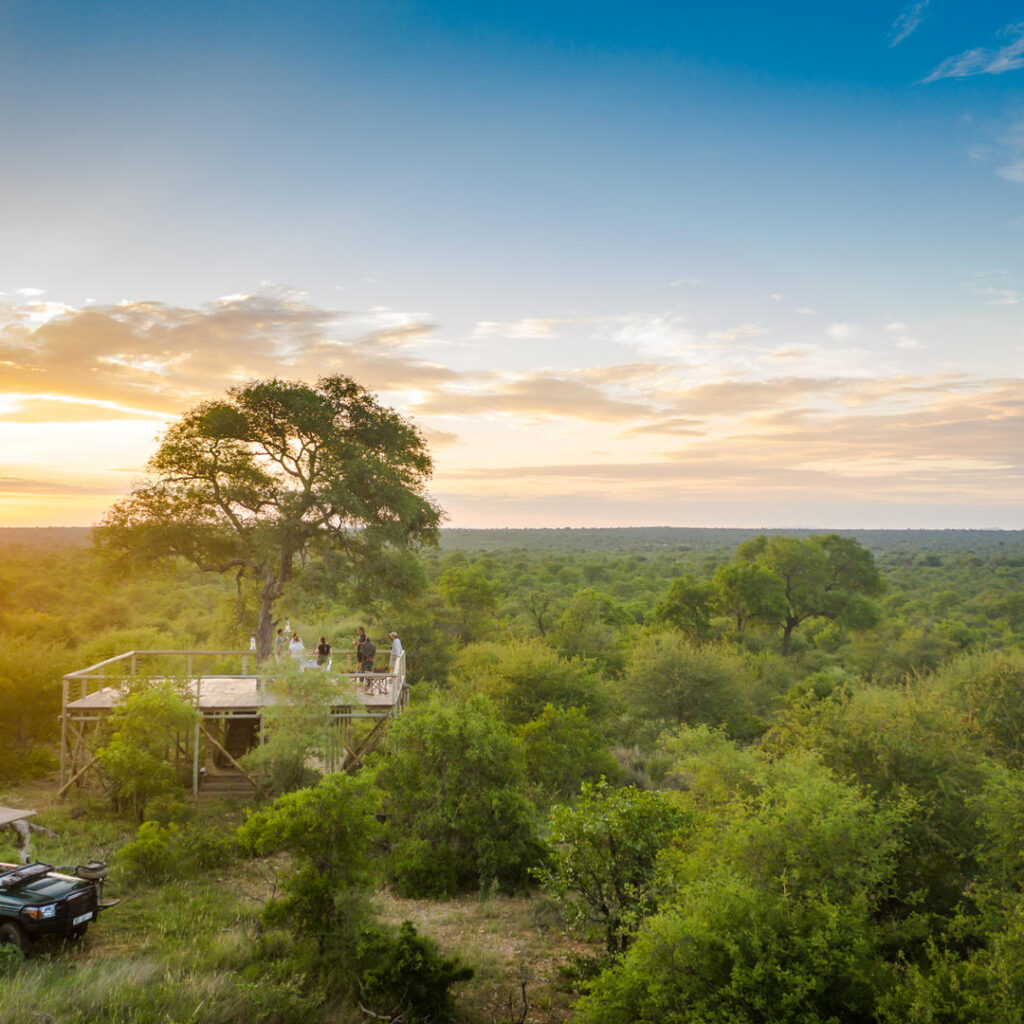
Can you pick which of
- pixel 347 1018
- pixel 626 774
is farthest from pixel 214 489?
pixel 347 1018

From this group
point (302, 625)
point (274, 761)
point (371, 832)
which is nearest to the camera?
point (371, 832)

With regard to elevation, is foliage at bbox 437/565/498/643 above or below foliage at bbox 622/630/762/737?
above

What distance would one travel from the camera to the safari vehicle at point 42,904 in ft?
→ 34.5

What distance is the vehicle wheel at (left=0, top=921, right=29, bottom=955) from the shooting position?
34.4 ft

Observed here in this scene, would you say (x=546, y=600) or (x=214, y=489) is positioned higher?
(x=214, y=489)

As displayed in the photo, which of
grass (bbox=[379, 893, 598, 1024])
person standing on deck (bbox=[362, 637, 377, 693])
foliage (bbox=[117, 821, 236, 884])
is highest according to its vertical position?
person standing on deck (bbox=[362, 637, 377, 693])

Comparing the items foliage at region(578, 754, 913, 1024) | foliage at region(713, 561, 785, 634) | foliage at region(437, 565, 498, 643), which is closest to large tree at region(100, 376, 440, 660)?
foliage at region(437, 565, 498, 643)

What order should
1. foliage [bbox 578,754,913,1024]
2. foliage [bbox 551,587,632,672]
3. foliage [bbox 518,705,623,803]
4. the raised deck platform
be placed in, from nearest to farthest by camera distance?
1. foliage [bbox 578,754,913,1024]
2. the raised deck platform
3. foliage [bbox 518,705,623,803]
4. foliage [bbox 551,587,632,672]

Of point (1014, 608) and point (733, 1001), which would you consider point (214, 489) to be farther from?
point (1014, 608)

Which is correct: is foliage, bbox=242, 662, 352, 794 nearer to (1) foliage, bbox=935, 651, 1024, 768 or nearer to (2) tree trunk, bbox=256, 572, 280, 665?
(2) tree trunk, bbox=256, 572, 280, 665

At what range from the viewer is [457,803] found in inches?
616

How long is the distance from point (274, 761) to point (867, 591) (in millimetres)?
46752

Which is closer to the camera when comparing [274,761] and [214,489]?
[274,761]

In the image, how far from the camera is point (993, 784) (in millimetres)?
11781
